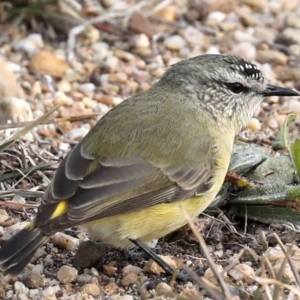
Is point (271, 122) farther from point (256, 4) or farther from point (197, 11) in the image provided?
point (256, 4)

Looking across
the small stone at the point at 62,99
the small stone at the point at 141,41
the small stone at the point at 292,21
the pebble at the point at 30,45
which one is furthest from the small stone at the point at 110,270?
the small stone at the point at 292,21

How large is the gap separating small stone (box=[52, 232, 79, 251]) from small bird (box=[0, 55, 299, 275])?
379mm

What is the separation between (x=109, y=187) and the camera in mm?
4395

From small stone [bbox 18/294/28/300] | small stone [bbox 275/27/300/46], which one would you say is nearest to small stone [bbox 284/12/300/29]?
small stone [bbox 275/27/300/46]

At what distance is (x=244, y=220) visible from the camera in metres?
5.21

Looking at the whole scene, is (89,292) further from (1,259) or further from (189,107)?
(189,107)

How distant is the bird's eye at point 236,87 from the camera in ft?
17.1

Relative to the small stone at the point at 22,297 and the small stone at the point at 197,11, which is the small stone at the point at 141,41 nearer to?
the small stone at the point at 197,11

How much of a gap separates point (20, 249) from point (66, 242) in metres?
0.71

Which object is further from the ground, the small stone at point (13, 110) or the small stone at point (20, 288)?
the small stone at point (13, 110)

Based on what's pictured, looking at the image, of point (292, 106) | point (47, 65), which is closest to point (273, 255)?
point (292, 106)

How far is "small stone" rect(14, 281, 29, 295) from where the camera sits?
4.32 m

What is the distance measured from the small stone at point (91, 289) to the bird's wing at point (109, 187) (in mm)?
371

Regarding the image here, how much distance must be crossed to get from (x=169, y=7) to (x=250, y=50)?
107 cm
